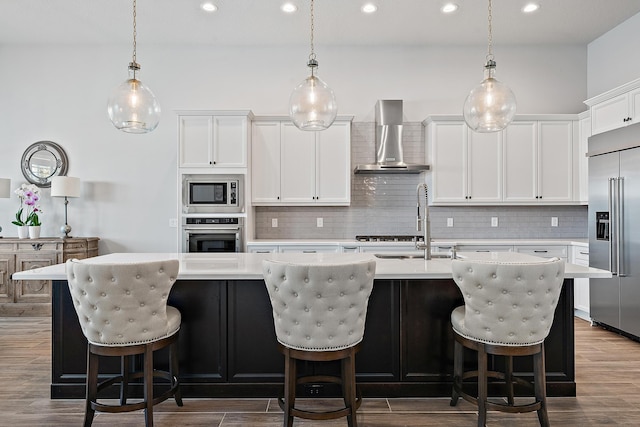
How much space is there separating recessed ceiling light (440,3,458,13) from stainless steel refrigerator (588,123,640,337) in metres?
1.91

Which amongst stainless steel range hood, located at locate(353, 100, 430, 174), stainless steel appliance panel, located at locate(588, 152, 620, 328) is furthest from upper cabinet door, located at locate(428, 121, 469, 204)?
stainless steel appliance panel, located at locate(588, 152, 620, 328)

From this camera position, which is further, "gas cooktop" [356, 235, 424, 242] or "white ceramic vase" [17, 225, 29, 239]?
"white ceramic vase" [17, 225, 29, 239]

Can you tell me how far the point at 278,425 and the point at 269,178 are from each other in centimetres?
299

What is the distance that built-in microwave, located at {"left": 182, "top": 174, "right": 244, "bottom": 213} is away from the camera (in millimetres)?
4520

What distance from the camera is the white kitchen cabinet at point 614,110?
151 inches

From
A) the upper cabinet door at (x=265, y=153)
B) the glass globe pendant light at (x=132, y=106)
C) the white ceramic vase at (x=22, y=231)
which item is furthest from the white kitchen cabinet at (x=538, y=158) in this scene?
the white ceramic vase at (x=22, y=231)

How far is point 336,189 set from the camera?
4.83m

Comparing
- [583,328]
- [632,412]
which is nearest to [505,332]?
[632,412]

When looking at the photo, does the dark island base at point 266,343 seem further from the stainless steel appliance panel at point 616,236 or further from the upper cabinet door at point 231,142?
the upper cabinet door at point 231,142

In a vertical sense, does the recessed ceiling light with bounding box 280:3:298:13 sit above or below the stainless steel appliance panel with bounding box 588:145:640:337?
above

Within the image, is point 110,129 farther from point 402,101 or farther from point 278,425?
point 278,425

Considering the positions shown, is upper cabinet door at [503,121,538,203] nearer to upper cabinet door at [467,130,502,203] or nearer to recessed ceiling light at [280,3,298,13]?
upper cabinet door at [467,130,502,203]

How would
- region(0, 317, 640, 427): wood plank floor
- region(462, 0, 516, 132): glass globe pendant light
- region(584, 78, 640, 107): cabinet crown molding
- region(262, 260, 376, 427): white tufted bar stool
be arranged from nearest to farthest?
region(262, 260, 376, 427): white tufted bar stool, region(0, 317, 640, 427): wood plank floor, region(462, 0, 516, 132): glass globe pendant light, region(584, 78, 640, 107): cabinet crown molding

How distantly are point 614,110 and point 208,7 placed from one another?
4148 millimetres
